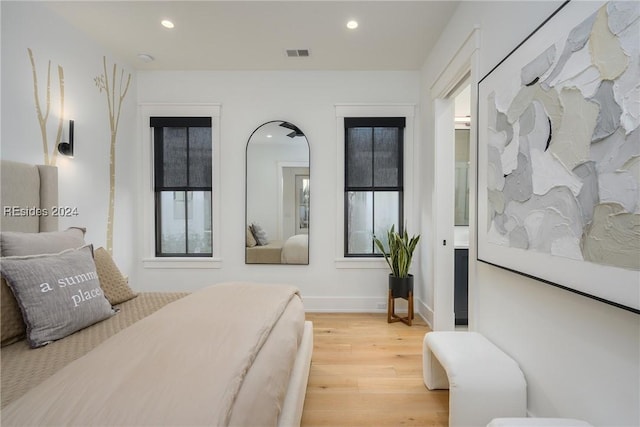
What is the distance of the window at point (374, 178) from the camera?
142 inches

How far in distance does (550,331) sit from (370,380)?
1.18 metres

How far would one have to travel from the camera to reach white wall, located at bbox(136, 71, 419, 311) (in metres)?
3.58

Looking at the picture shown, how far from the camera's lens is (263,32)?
9.20 feet

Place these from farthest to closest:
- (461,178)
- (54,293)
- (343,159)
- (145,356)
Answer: (461,178), (343,159), (54,293), (145,356)

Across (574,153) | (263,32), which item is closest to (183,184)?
(263,32)

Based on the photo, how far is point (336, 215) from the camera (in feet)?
11.8

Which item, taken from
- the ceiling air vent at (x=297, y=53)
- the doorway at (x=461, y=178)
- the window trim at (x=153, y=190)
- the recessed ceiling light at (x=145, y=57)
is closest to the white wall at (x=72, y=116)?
the window trim at (x=153, y=190)

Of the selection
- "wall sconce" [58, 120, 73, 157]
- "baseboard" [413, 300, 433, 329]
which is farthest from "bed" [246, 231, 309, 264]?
"wall sconce" [58, 120, 73, 157]

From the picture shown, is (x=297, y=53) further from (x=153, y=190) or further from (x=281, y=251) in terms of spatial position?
(x=153, y=190)

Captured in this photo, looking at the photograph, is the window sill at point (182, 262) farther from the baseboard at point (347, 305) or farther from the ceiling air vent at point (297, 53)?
the ceiling air vent at point (297, 53)

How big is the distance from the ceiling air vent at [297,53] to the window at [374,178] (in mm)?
895

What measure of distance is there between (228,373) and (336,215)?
2661mm

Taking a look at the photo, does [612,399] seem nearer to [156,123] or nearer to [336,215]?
[336,215]

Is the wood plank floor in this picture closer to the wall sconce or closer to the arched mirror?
the arched mirror
